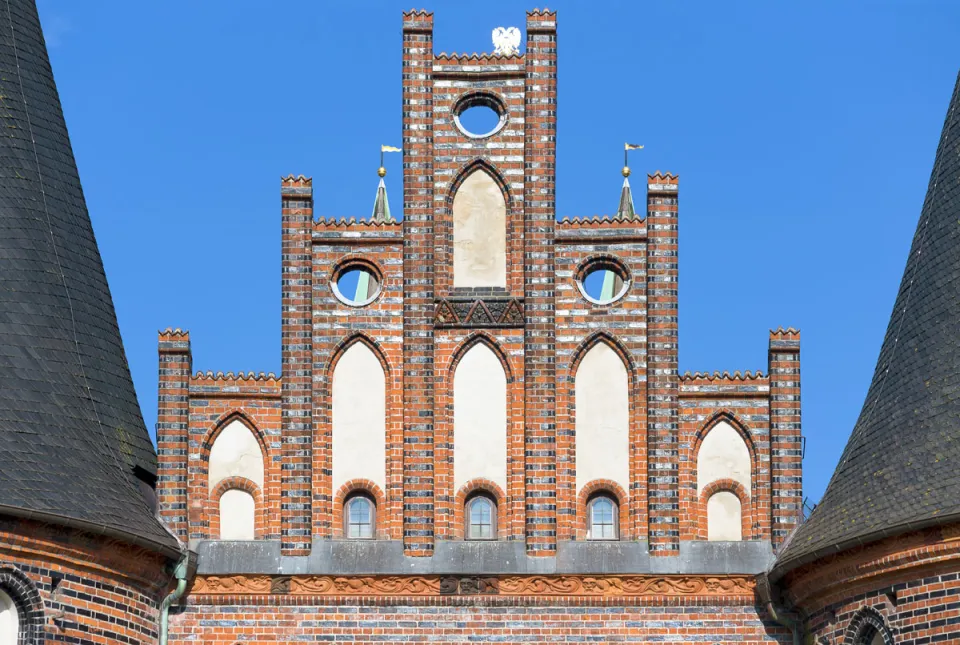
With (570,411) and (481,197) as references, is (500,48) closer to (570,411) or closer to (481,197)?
(481,197)

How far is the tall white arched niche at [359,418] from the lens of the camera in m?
26.6

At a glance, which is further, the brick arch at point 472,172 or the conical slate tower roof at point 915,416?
the brick arch at point 472,172

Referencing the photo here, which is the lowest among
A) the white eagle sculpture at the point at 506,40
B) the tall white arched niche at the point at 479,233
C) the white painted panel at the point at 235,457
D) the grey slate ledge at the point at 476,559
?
the grey slate ledge at the point at 476,559

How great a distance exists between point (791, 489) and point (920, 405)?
5.91 ft

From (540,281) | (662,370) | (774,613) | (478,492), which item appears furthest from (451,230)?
(774,613)

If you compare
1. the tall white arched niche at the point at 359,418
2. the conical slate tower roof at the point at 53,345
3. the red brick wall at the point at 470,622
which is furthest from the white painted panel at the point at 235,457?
the red brick wall at the point at 470,622

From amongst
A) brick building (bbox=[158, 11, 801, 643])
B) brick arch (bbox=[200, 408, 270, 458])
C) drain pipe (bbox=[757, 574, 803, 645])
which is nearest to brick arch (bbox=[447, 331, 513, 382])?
brick building (bbox=[158, 11, 801, 643])

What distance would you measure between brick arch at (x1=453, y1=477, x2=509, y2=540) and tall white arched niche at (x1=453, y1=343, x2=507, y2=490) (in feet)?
0.16

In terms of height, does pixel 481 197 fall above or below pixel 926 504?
above

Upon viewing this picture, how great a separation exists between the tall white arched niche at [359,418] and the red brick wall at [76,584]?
7.49ft

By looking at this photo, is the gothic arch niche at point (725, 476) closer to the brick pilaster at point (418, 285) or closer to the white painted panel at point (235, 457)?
the brick pilaster at point (418, 285)

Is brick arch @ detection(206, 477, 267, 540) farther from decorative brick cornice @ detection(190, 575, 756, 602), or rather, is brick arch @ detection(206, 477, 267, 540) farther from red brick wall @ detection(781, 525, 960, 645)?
red brick wall @ detection(781, 525, 960, 645)

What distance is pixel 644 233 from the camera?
Answer: 2709 centimetres

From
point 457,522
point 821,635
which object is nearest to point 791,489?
point 821,635
